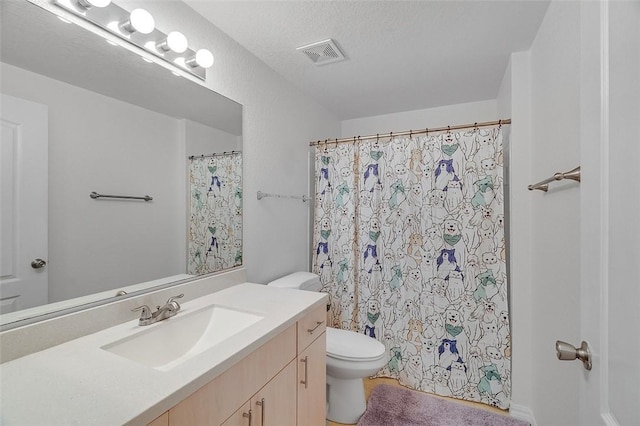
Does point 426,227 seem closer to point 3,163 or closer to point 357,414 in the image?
point 357,414

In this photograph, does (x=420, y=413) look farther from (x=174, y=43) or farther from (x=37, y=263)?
(x=174, y=43)

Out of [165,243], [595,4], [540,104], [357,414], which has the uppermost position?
[540,104]

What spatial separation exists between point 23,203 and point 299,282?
58.2 inches

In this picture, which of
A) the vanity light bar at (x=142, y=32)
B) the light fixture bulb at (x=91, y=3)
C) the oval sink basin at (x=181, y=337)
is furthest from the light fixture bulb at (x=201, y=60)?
the oval sink basin at (x=181, y=337)

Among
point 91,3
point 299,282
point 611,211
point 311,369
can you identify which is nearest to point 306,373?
point 311,369

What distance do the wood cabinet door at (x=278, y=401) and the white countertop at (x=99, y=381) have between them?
18cm

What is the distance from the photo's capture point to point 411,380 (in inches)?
82.7

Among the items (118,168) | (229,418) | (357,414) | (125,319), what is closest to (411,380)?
(357,414)

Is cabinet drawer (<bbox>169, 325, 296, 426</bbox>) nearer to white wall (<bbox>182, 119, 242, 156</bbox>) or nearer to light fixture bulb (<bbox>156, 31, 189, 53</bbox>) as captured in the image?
white wall (<bbox>182, 119, 242, 156</bbox>)

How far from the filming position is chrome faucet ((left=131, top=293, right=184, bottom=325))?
1.08 metres

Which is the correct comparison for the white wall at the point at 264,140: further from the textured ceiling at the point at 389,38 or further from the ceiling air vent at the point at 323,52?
the ceiling air vent at the point at 323,52

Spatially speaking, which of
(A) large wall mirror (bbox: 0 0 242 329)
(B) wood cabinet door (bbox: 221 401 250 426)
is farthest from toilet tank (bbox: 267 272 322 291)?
(B) wood cabinet door (bbox: 221 401 250 426)

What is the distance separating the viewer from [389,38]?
66.8 inches

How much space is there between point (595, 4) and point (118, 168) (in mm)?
1544
